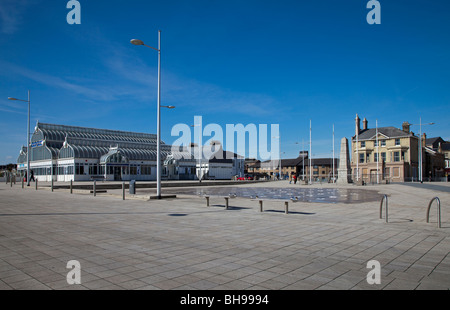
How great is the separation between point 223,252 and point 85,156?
53.2 m

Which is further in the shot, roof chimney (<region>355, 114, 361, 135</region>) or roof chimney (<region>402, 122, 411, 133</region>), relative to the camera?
roof chimney (<region>402, 122, 411, 133</region>)

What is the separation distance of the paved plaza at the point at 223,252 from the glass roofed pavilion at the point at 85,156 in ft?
150

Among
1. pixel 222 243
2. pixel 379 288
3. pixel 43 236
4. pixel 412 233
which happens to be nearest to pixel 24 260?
pixel 43 236

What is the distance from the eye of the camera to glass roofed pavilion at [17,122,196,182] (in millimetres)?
53594

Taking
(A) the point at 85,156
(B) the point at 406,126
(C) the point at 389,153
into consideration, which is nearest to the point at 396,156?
(C) the point at 389,153

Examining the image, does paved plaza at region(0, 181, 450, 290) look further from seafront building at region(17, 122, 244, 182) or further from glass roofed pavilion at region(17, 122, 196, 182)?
glass roofed pavilion at region(17, 122, 196, 182)

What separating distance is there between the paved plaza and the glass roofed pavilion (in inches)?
1797

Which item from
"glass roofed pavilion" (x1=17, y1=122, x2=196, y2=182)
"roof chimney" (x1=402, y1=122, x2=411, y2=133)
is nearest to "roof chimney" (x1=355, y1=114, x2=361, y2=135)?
"roof chimney" (x1=402, y1=122, x2=411, y2=133)

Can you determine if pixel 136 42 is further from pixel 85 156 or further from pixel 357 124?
pixel 357 124

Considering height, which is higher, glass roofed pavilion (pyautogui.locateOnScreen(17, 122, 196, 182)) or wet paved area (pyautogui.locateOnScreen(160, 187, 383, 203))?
glass roofed pavilion (pyautogui.locateOnScreen(17, 122, 196, 182))

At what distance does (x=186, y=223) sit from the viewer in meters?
10.2

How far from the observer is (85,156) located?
53906 mm

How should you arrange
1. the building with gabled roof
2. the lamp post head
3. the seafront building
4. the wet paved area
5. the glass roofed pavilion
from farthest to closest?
the building with gabled roof → the seafront building → the glass roofed pavilion → the wet paved area → the lamp post head
